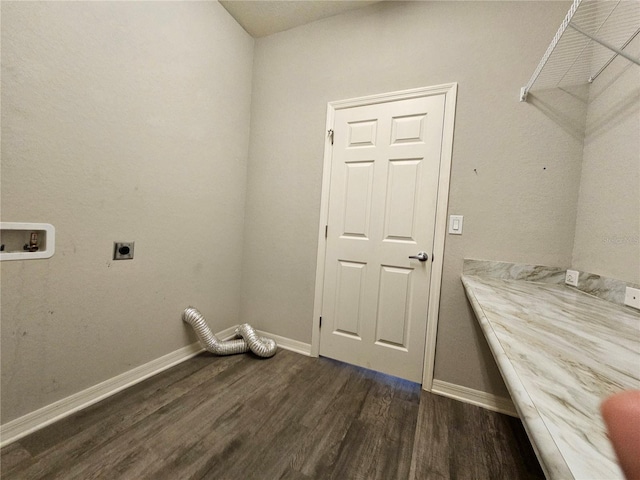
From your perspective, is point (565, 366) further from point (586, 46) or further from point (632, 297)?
Answer: point (586, 46)

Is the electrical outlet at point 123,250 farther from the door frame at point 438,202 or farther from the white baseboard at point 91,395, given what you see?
the door frame at point 438,202

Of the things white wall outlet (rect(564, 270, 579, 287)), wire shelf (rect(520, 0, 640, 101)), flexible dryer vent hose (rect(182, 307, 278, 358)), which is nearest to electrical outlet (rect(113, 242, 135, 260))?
flexible dryer vent hose (rect(182, 307, 278, 358))

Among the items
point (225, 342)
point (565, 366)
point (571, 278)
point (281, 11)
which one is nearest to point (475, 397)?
point (571, 278)

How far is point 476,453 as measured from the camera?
4.09 feet

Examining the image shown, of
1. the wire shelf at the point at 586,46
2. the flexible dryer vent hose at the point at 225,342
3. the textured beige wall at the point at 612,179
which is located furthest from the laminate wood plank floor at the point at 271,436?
the wire shelf at the point at 586,46

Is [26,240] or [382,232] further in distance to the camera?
[382,232]

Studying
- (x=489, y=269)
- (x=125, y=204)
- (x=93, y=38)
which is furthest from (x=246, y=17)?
(x=489, y=269)

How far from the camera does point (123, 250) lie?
5.09ft

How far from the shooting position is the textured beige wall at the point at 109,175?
1.17 m

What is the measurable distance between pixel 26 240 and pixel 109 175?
50 centimetres

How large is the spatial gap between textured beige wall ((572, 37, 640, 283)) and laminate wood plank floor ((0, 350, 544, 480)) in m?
A: 1.07

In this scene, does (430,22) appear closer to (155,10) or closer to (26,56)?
(155,10)

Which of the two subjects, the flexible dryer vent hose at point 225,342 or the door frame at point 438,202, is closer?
the door frame at point 438,202

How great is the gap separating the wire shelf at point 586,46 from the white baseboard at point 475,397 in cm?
192
